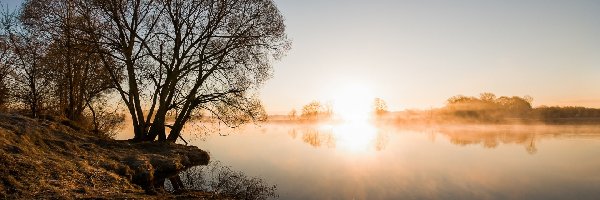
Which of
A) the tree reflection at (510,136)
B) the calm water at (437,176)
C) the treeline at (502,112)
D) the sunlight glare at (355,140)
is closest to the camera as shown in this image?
the calm water at (437,176)

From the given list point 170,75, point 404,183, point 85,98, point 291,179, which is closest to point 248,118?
point 170,75

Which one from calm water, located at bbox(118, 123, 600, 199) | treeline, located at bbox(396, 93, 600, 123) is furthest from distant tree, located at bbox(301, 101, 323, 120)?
calm water, located at bbox(118, 123, 600, 199)

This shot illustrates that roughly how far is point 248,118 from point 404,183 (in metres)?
12.1

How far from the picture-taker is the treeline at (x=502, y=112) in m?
120

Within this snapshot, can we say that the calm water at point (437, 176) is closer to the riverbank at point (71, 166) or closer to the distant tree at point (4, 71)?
the riverbank at point (71, 166)

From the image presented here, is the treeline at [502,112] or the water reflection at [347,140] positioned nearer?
the water reflection at [347,140]

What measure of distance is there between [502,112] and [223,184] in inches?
5323

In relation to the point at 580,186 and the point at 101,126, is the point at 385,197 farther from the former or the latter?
the point at 101,126

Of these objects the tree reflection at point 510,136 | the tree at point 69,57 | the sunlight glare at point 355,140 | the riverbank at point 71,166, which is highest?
the tree at point 69,57

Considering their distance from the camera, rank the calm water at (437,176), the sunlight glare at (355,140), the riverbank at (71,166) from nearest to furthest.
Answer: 1. the riverbank at (71,166)
2. the calm water at (437,176)
3. the sunlight glare at (355,140)

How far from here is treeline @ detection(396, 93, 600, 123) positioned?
120m

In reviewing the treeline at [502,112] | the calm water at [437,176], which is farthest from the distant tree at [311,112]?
the calm water at [437,176]

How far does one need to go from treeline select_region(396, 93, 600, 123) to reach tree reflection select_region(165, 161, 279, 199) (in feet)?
384

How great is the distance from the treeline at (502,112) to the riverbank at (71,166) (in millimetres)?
120516
